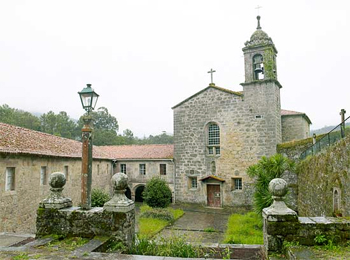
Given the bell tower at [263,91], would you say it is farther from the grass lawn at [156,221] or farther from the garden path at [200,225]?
the grass lawn at [156,221]

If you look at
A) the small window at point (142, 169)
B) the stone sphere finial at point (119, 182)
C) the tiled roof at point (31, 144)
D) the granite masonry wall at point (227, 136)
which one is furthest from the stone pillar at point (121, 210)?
the small window at point (142, 169)

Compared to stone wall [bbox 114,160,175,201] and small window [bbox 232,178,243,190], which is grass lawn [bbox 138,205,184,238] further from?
stone wall [bbox 114,160,175,201]

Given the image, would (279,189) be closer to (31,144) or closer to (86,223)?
(86,223)

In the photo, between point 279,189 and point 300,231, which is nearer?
point 300,231

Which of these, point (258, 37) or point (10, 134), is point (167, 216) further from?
point (258, 37)

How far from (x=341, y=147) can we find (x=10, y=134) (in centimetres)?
1344

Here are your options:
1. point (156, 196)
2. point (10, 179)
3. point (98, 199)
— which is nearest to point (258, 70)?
point (156, 196)

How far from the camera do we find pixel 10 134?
40.5 ft

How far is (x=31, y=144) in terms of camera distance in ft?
42.4

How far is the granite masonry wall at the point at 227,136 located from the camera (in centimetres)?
1823

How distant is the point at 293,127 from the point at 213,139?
6373 millimetres

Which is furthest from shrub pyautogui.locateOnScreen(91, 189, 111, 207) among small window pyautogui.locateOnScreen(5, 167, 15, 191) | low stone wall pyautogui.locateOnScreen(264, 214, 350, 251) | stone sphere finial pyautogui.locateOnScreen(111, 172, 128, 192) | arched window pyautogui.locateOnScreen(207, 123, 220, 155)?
low stone wall pyautogui.locateOnScreen(264, 214, 350, 251)

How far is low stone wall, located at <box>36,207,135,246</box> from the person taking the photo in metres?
5.18

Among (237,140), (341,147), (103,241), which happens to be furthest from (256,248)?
(237,140)
